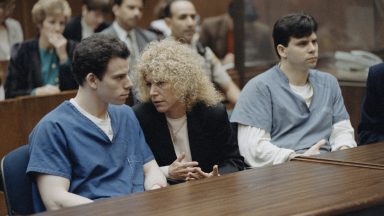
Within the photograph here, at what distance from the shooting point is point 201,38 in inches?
261

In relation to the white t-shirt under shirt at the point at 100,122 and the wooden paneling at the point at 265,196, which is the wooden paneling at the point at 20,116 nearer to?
the white t-shirt under shirt at the point at 100,122

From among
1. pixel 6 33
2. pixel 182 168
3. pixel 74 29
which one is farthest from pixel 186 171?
pixel 6 33

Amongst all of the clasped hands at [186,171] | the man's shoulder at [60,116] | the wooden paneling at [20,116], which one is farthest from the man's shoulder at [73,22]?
the man's shoulder at [60,116]

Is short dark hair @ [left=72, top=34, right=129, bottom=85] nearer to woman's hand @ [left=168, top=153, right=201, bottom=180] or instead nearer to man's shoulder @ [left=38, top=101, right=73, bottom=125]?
man's shoulder @ [left=38, top=101, right=73, bottom=125]

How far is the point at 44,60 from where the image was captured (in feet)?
16.9

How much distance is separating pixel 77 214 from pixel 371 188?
92 centimetres

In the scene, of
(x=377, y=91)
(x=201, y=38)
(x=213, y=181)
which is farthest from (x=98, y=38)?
(x=201, y=38)

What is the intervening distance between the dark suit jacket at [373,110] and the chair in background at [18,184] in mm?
1633

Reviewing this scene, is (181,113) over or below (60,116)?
below

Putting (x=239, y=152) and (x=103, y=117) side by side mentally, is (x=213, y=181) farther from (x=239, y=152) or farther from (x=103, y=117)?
(x=239, y=152)

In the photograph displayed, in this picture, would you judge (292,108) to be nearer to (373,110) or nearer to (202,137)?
(373,110)

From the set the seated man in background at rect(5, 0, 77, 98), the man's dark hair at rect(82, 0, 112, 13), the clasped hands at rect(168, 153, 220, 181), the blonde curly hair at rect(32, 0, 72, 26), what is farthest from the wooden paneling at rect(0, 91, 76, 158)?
the clasped hands at rect(168, 153, 220, 181)

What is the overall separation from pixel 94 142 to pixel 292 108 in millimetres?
1126

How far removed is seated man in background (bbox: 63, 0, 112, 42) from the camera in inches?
228
